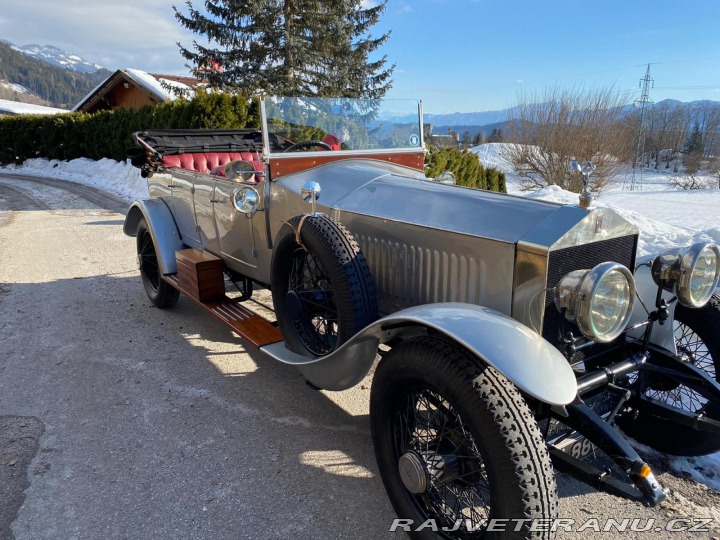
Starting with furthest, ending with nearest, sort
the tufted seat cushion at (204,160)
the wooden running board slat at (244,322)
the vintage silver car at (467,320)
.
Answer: the tufted seat cushion at (204,160) < the wooden running board slat at (244,322) < the vintage silver car at (467,320)

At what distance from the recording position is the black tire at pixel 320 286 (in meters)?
2.55

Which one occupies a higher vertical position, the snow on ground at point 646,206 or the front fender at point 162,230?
the front fender at point 162,230

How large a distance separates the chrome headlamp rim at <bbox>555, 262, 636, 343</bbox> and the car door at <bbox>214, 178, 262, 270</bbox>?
239 centimetres

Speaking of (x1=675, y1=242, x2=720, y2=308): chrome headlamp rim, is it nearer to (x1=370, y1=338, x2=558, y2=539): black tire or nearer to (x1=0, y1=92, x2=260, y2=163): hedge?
(x1=370, y1=338, x2=558, y2=539): black tire

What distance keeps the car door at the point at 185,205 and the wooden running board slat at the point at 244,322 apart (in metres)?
0.74

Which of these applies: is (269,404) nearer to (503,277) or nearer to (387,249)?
(387,249)

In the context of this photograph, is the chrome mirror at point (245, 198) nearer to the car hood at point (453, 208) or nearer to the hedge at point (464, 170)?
the car hood at point (453, 208)

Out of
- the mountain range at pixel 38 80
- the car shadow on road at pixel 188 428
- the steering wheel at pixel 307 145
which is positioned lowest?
the car shadow on road at pixel 188 428

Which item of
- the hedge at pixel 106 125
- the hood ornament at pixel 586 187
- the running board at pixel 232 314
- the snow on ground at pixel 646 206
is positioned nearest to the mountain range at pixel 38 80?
the hedge at pixel 106 125

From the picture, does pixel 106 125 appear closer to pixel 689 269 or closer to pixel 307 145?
pixel 307 145

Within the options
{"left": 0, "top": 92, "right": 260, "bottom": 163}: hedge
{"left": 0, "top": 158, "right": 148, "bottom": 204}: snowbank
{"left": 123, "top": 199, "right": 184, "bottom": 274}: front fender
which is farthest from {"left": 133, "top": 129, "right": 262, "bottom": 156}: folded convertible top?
{"left": 0, "top": 158, "right": 148, "bottom": 204}: snowbank

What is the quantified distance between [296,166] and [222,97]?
10257 mm

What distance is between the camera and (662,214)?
13.2 m

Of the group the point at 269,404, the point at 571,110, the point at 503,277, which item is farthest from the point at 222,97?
the point at 503,277
